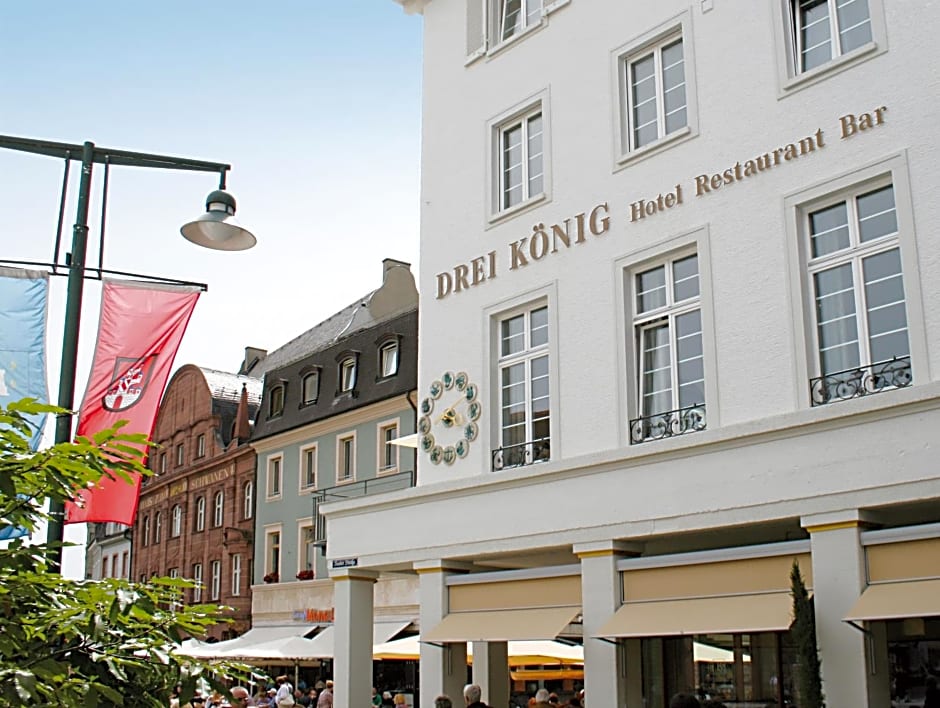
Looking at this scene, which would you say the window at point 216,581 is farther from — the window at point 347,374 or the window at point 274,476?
the window at point 347,374

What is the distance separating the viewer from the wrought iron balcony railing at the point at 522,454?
48.0 feet

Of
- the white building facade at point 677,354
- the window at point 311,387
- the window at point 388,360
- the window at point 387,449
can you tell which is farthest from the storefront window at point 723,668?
the window at point 311,387

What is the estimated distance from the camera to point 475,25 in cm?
1759

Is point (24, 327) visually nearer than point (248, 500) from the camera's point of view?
Yes

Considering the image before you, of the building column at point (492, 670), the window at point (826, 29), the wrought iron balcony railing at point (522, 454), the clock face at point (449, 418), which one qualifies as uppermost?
the window at point (826, 29)

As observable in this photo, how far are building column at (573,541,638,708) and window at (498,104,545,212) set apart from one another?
501cm

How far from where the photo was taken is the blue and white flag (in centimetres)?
852

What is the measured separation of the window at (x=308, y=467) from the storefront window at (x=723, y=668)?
26.2 metres

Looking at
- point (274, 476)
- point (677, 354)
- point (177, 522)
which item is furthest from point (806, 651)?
point (177, 522)

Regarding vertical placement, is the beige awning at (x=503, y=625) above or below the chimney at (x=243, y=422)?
below

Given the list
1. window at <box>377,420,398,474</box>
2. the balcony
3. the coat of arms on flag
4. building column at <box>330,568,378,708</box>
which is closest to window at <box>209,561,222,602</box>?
the balcony

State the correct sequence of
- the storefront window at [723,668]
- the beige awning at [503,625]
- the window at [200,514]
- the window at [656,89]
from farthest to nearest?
the window at [200,514], the window at [656,89], the beige awning at [503,625], the storefront window at [723,668]

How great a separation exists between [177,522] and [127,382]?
42.3 metres

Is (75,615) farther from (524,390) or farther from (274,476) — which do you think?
(274,476)
